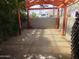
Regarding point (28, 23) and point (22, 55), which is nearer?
point (22, 55)

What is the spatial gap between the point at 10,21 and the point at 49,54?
5073mm

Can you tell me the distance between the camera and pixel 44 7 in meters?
14.3

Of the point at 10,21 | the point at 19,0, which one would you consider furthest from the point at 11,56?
the point at 19,0

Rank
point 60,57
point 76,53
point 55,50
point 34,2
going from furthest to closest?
point 34,2 → point 55,50 → point 60,57 → point 76,53

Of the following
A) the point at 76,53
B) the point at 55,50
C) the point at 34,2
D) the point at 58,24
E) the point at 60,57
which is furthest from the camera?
the point at 58,24

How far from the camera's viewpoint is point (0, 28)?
993cm

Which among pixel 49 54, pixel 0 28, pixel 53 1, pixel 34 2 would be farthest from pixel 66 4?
pixel 49 54

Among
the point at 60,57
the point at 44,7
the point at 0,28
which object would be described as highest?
the point at 44,7

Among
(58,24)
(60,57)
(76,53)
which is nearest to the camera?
(76,53)

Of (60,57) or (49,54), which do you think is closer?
(60,57)

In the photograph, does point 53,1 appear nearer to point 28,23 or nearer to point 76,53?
point 28,23

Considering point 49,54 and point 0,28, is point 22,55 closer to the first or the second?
point 49,54

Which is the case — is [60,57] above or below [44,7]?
below

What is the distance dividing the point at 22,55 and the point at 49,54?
1.04 metres
